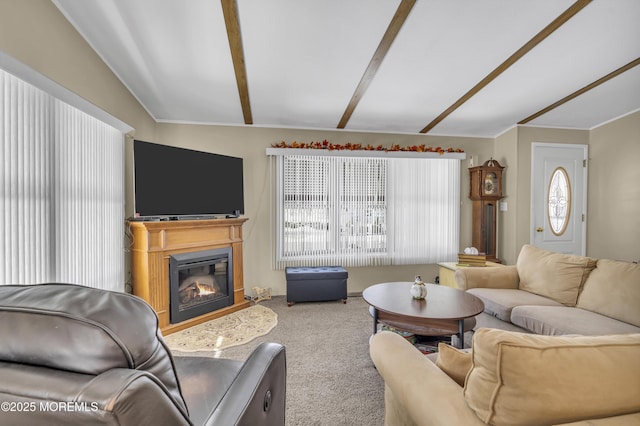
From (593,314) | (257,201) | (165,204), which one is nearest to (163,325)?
(165,204)

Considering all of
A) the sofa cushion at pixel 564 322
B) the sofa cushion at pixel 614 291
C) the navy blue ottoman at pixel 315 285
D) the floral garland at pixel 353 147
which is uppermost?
the floral garland at pixel 353 147

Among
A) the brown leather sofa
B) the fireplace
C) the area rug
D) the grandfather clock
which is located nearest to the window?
the grandfather clock

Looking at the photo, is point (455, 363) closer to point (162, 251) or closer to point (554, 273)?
point (554, 273)

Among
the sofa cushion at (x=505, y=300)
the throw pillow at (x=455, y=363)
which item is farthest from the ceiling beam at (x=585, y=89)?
the throw pillow at (x=455, y=363)

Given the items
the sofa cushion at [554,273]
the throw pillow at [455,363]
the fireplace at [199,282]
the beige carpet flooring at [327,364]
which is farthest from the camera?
the fireplace at [199,282]

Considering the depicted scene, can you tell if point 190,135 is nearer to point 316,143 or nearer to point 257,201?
point 257,201

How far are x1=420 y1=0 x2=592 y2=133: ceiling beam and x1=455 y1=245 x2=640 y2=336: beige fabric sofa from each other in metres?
1.80

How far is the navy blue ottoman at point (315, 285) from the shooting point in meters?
3.62

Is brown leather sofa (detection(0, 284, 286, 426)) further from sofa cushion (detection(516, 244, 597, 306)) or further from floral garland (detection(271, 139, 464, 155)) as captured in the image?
floral garland (detection(271, 139, 464, 155))

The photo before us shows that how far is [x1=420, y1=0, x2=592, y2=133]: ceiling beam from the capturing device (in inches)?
83.7

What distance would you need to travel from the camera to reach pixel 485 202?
4.27 m

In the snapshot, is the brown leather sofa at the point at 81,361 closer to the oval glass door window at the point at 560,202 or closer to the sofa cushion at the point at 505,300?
the sofa cushion at the point at 505,300

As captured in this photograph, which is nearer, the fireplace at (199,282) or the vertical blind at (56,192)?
the vertical blind at (56,192)

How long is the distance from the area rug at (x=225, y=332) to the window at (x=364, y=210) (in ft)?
3.11
